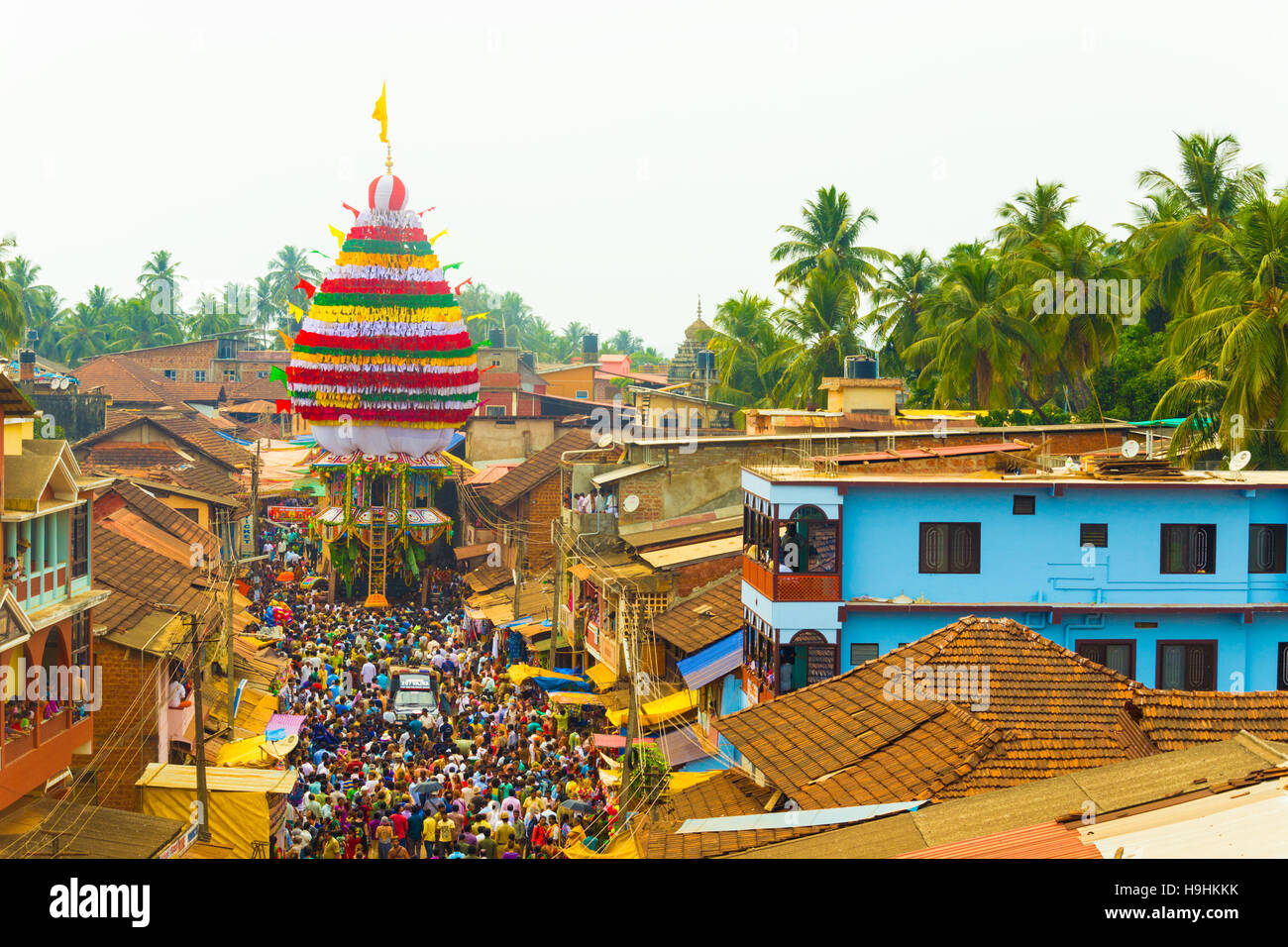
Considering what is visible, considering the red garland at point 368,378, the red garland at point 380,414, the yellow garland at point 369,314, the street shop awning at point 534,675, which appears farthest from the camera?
the red garland at point 380,414

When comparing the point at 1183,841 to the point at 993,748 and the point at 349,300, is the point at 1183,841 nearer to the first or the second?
the point at 993,748

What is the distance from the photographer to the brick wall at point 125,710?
26.2m

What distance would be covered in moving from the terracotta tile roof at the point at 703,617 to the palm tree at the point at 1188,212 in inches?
919

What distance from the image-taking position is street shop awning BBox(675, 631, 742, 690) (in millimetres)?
29391

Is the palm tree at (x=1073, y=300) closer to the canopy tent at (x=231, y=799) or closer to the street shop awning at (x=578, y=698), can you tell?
the street shop awning at (x=578, y=698)

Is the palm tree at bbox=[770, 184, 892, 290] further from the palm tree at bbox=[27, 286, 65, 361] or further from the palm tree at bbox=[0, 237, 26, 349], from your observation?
the palm tree at bbox=[27, 286, 65, 361]

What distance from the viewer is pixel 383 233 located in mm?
48688

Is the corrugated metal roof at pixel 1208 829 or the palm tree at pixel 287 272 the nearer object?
the corrugated metal roof at pixel 1208 829

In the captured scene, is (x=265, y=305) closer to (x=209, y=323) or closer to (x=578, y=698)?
(x=209, y=323)

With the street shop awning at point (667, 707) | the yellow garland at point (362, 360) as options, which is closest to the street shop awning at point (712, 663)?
the street shop awning at point (667, 707)

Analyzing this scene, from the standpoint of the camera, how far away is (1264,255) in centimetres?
3712

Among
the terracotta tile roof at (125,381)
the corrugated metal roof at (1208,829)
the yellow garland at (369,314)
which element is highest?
the yellow garland at (369,314)

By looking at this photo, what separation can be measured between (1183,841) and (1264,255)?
3105cm
